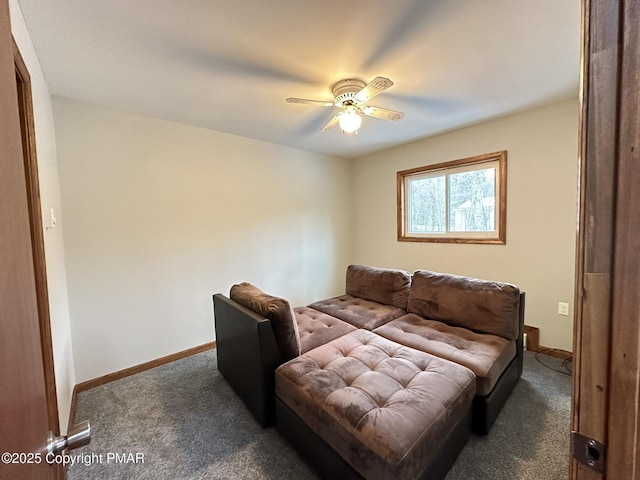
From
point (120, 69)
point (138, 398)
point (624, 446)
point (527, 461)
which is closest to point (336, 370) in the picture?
point (527, 461)

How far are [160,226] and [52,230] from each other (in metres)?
0.87

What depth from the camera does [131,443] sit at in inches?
65.2

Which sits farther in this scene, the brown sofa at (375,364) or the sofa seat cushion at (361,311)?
the sofa seat cushion at (361,311)

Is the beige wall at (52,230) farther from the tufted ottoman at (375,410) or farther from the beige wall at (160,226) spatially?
the tufted ottoman at (375,410)

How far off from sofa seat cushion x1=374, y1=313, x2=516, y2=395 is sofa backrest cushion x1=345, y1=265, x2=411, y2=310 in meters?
0.36

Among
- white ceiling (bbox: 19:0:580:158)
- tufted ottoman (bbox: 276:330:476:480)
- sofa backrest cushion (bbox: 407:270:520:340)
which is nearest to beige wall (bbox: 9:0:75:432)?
white ceiling (bbox: 19:0:580:158)

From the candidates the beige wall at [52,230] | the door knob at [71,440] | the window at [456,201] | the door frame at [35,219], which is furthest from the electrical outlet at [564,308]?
the beige wall at [52,230]

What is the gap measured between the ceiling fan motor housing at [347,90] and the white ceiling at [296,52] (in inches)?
1.8

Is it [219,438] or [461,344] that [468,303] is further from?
[219,438]

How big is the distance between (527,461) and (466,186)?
2579mm

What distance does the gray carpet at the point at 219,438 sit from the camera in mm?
1441

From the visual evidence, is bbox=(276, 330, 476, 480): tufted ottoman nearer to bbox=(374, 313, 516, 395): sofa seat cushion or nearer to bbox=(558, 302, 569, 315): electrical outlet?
bbox=(374, 313, 516, 395): sofa seat cushion

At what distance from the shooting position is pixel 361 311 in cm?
257

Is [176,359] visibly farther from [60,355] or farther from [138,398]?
[60,355]
